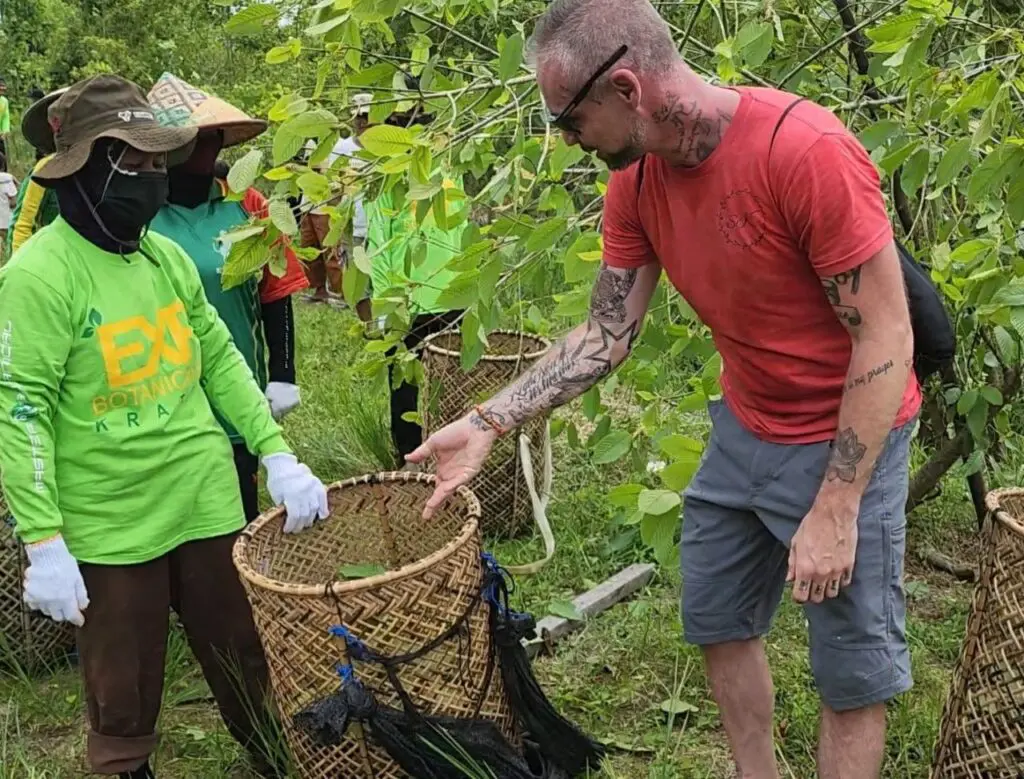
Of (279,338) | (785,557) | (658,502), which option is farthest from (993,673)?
(279,338)

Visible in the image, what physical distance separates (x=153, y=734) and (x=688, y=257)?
1.68m

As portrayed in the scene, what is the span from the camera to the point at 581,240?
2418 millimetres

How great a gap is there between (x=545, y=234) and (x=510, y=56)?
1.27 ft

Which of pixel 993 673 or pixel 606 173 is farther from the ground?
pixel 606 173

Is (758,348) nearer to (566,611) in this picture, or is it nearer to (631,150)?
(631,150)

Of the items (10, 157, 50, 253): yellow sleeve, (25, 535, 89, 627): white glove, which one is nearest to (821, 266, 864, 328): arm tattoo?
(25, 535, 89, 627): white glove

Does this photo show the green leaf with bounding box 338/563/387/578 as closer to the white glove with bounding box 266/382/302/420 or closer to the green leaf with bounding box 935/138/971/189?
the white glove with bounding box 266/382/302/420

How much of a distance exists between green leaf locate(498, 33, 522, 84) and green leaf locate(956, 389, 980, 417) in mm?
1464

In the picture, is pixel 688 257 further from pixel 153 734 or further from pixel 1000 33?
pixel 153 734

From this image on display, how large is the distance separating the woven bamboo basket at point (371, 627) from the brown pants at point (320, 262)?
2.66 m

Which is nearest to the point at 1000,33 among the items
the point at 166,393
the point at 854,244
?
the point at 854,244

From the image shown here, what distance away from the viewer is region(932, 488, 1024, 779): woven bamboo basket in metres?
2.03

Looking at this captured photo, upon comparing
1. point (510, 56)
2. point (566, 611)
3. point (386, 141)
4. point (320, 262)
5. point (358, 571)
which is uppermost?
point (510, 56)

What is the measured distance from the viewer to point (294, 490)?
246cm
